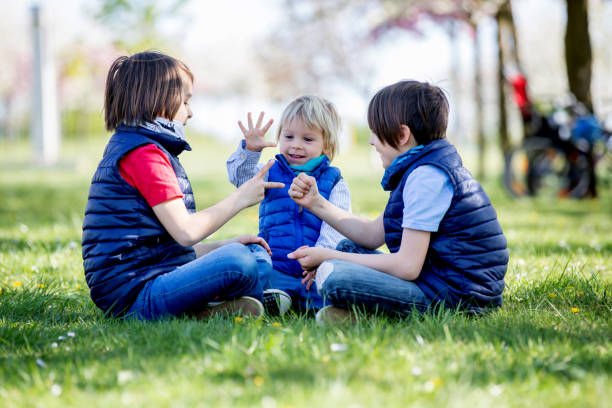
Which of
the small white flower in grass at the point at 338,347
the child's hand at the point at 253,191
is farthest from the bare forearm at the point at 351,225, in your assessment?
the small white flower in grass at the point at 338,347

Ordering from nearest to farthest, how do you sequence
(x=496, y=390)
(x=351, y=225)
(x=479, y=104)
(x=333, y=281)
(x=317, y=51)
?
1. (x=496, y=390)
2. (x=333, y=281)
3. (x=351, y=225)
4. (x=479, y=104)
5. (x=317, y=51)

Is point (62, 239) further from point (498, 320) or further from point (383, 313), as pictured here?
point (498, 320)

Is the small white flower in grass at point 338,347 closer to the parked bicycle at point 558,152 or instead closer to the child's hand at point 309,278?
the child's hand at point 309,278

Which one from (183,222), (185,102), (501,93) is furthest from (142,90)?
(501,93)

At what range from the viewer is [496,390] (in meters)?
1.84

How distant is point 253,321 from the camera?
8.76ft

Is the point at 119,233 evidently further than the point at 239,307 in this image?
No

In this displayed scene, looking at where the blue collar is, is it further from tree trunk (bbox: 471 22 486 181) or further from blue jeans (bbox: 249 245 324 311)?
tree trunk (bbox: 471 22 486 181)

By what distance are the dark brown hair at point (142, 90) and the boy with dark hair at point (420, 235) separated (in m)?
0.96

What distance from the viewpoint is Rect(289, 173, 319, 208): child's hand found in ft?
9.86

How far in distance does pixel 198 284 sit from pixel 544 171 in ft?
24.6

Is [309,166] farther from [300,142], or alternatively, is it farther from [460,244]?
[460,244]

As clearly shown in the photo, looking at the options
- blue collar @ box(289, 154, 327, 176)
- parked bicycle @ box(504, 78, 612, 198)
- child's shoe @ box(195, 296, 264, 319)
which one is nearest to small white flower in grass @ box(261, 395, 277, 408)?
child's shoe @ box(195, 296, 264, 319)

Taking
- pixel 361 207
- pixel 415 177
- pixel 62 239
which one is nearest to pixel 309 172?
pixel 415 177
